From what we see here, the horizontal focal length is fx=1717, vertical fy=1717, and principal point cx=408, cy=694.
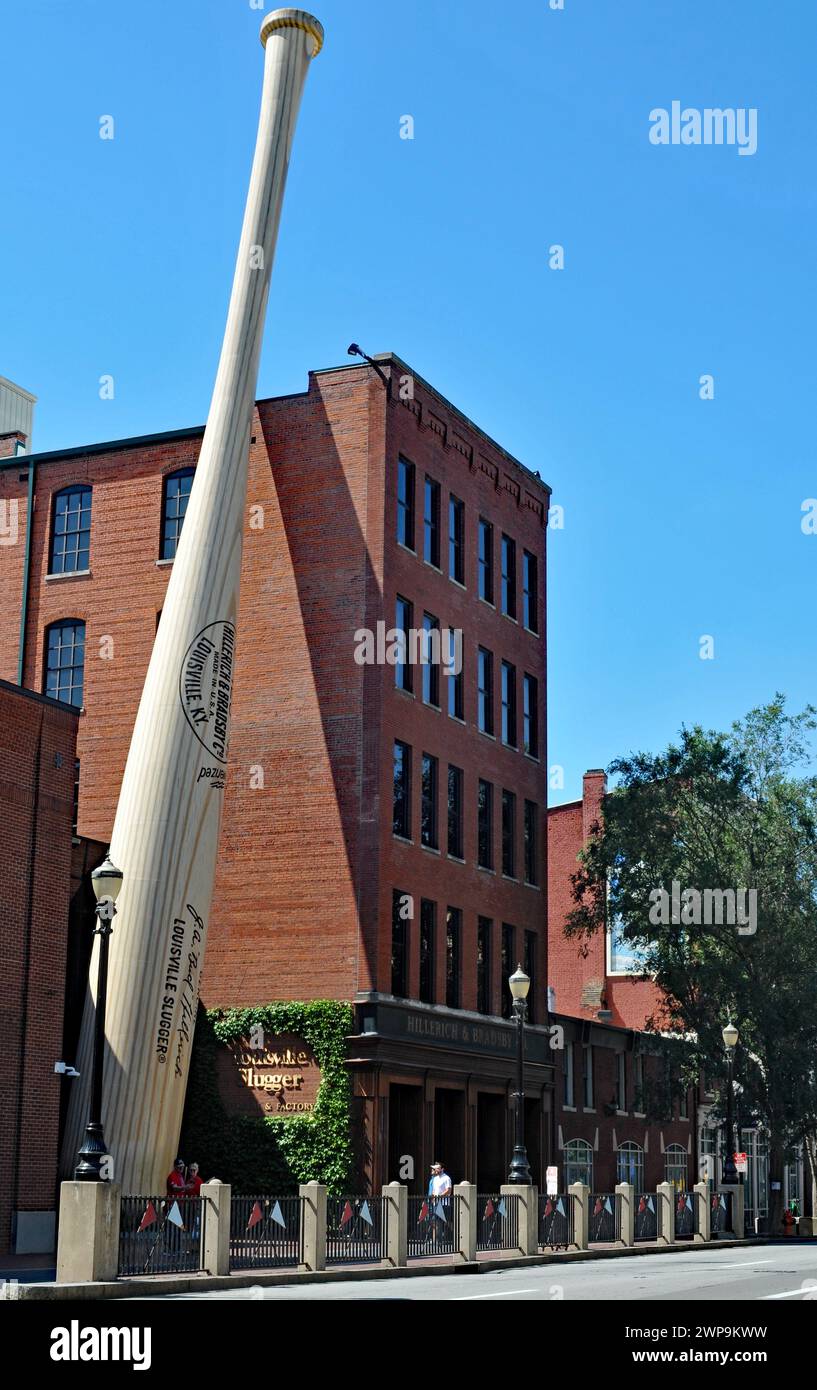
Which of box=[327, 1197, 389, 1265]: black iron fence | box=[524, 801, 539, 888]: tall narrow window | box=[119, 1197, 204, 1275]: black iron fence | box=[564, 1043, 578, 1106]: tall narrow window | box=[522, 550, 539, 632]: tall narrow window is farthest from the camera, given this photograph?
box=[564, 1043, 578, 1106]: tall narrow window

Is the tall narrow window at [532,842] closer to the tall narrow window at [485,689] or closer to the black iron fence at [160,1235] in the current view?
the tall narrow window at [485,689]

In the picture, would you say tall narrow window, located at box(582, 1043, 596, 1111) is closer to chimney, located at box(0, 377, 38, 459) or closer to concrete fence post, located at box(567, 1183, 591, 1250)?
concrete fence post, located at box(567, 1183, 591, 1250)

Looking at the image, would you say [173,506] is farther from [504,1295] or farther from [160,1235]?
[504,1295]

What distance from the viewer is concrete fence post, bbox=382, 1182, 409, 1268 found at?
93.6 feet

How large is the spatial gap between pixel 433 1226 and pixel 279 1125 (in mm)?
7834

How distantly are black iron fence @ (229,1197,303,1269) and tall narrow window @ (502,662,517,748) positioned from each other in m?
23.4

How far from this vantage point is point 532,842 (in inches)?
1961

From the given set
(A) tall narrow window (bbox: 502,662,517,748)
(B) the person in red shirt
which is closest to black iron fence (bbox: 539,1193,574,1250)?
(B) the person in red shirt

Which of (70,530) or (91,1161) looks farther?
(70,530)

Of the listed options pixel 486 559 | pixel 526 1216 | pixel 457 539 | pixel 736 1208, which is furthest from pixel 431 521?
pixel 736 1208

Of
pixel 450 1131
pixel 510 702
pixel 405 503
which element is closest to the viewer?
pixel 450 1131

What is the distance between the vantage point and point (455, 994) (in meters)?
43.4
